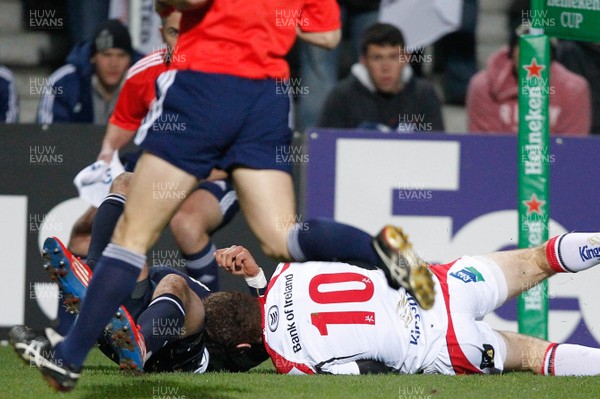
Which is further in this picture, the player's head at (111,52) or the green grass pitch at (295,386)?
the player's head at (111,52)

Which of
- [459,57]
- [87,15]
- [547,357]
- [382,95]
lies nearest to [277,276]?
[547,357]

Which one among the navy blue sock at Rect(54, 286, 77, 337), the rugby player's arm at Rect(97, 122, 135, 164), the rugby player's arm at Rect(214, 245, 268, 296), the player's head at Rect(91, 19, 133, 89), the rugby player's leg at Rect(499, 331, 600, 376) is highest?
the player's head at Rect(91, 19, 133, 89)

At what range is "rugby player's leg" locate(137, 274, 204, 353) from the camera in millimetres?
5293

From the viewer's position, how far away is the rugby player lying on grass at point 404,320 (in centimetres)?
553

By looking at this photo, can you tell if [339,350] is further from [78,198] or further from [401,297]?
[78,198]

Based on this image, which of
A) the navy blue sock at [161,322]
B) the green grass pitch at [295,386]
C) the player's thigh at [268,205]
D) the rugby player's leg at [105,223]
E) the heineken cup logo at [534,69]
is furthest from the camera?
the heineken cup logo at [534,69]

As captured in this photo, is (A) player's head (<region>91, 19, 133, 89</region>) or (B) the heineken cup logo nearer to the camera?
(B) the heineken cup logo

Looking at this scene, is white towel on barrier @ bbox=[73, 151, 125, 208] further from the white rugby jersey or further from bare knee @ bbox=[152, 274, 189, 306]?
the white rugby jersey

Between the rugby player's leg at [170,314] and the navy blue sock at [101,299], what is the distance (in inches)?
32.5

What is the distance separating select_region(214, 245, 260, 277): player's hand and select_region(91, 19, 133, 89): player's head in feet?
11.4

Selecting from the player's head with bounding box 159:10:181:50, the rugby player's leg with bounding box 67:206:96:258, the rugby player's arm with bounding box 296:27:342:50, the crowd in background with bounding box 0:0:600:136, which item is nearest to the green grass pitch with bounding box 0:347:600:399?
the rugby player's arm with bounding box 296:27:342:50

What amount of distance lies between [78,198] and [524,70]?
288 centimetres

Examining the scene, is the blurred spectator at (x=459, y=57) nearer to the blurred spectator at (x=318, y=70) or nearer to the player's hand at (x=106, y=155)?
the blurred spectator at (x=318, y=70)

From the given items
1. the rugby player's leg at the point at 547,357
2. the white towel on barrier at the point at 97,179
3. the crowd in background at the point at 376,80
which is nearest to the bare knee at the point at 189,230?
the white towel on barrier at the point at 97,179
